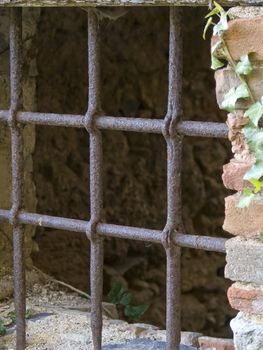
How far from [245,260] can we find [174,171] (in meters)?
0.25

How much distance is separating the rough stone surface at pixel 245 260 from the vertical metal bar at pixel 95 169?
367 millimetres

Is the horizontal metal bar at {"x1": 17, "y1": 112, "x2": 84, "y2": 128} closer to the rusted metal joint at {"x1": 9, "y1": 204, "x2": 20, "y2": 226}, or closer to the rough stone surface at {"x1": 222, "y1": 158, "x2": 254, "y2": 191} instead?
the rusted metal joint at {"x1": 9, "y1": 204, "x2": 20, "y2": 226}

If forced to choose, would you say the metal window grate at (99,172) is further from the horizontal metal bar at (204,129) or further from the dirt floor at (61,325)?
the dirt floor at (61,325)

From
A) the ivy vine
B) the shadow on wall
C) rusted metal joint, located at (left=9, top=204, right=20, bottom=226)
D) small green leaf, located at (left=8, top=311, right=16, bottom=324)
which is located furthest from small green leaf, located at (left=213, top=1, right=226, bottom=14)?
the shadow on wall

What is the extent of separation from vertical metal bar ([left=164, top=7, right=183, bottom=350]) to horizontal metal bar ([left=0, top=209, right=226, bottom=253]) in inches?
1.2

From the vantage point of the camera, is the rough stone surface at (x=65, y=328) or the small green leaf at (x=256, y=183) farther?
the rough stone surface at (x=65, y=328)

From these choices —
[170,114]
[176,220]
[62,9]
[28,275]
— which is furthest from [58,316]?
[62,9]

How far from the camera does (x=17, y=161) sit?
1893 millimetres

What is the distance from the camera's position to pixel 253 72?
1430 millimetres

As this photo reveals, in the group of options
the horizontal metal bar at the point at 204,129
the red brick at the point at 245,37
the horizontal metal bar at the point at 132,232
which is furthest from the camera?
the horizontal metal bar at the point at 132,232

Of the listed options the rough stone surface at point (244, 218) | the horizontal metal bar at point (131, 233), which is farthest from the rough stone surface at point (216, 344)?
the rough stone surface at point (244, 218)

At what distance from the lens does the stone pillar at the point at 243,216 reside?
1419 mm

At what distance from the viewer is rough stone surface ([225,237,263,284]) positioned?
148 cm

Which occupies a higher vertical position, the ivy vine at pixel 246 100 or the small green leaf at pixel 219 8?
the small green leaf at pixel 219 8
